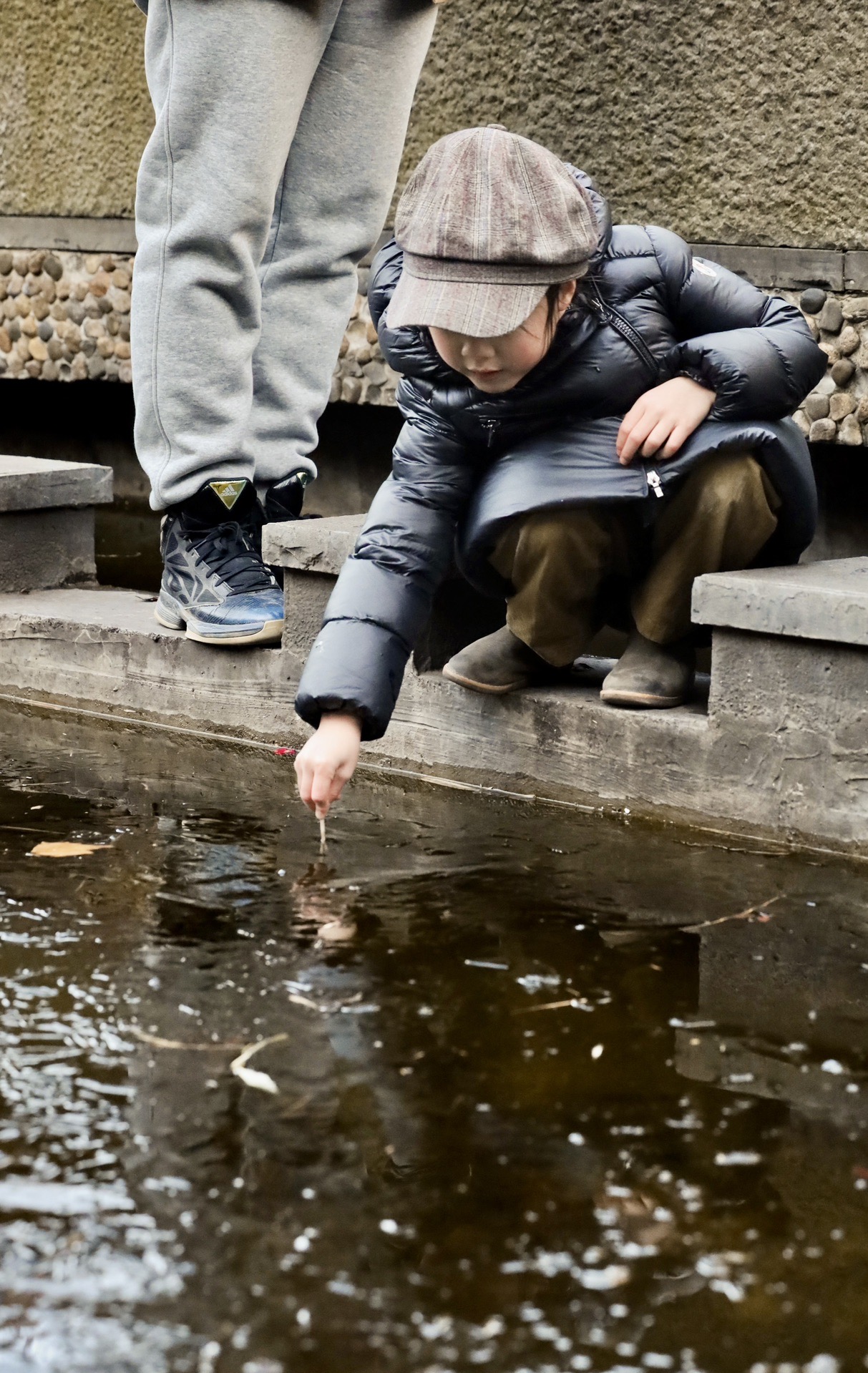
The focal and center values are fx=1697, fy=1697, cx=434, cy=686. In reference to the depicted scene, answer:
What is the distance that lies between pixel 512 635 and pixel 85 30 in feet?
13.6

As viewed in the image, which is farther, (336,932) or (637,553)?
(637,553)

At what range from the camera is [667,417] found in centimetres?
244

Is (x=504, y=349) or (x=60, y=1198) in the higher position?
(x=504, y=349)

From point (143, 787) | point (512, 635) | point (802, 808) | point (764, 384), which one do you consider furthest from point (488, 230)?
point (143, 787)

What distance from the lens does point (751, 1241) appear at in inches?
55.6

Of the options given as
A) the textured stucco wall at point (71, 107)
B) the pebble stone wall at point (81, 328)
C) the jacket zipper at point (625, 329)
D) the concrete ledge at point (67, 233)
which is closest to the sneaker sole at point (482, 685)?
the jacket zipper at point (625, 329)

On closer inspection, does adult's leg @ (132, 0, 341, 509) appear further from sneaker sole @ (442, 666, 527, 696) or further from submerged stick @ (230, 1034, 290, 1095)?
submerged stick @ (230, 1034, 290, 1095)

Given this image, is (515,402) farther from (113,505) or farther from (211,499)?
(113,505)

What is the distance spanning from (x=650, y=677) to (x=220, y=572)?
893mm

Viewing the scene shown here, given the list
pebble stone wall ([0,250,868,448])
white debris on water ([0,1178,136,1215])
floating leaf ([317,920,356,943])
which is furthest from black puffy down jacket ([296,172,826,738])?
pebble stone wall ([0,250,868,448])

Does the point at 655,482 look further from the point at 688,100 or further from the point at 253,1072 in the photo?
the point at 688,100

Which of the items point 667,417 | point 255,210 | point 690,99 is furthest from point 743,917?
point 690,99

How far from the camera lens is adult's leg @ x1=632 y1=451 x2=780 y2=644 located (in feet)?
8.16

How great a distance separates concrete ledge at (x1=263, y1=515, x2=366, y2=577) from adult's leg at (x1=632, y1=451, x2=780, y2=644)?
0.53m
